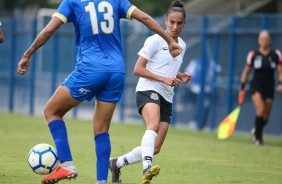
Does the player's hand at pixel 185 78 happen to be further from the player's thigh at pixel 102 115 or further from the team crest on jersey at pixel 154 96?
the player's thigh at pixel 102 115

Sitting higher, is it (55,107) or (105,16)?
(105,16)

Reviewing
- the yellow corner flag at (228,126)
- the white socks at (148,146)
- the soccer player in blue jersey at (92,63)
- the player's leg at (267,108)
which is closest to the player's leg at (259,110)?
the player's leg at (267,108)

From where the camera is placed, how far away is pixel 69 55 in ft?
87.0

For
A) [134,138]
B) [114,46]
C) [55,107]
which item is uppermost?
[114,46]

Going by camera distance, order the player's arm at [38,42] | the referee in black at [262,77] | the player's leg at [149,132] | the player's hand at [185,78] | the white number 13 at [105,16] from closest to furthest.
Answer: the player's arm at [38,42], the white number 13 at [105,16], the player's leg at [149,132], the player's hand at [185,78], the referee in black at [262,77]

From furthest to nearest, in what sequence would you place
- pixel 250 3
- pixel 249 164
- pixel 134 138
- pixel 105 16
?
pixel 250 3
pixel 134 138
pixel 249 164
pixel 105 16

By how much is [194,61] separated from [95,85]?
14.3 meters

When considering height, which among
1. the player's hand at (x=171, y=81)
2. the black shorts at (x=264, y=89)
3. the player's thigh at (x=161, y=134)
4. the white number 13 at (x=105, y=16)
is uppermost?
the white number 13 at (x=105, y=16)

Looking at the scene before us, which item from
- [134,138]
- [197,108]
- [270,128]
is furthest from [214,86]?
[134,138]

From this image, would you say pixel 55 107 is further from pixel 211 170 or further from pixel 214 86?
pixel 214 86

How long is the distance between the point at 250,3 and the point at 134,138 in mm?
8734

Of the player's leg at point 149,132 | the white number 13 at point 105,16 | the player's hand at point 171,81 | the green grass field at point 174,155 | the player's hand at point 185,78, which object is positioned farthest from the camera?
the green grass field at point 174,155

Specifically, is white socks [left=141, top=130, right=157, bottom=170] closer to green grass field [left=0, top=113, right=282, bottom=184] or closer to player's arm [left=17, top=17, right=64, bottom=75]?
green grass field [left=0, top=113, right=282, bottom=184]

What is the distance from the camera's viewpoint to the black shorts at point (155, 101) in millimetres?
10188
